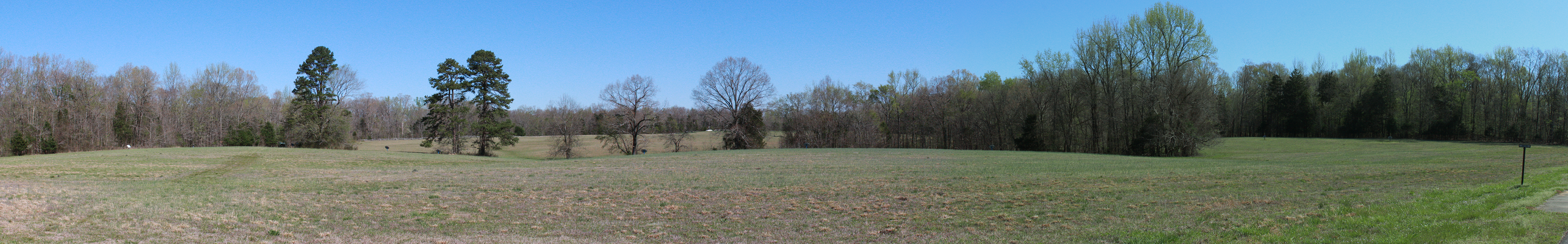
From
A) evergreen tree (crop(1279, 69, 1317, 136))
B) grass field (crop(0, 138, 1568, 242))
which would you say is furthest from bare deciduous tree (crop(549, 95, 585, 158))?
evergreen tree (crop(1279, 69, 1317, 136))

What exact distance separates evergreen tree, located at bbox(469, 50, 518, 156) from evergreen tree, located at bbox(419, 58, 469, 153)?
0.81 meters

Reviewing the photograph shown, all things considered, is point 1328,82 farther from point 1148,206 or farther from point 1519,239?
point 1519,239

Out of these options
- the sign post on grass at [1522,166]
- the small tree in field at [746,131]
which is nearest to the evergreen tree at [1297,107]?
the sign post on grass at [1522,166]

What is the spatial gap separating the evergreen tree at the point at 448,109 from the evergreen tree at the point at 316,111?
28.6 ft

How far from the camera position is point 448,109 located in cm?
4544

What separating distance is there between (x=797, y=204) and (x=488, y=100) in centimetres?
3868

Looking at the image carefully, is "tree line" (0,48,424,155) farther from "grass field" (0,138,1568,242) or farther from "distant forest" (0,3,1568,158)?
"grass field" (0,138,1568,242)

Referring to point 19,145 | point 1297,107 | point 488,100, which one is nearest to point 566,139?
point 488,100

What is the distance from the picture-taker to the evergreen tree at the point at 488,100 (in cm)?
4550

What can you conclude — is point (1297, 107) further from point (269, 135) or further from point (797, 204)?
point (269, 135)

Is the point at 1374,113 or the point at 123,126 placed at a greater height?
the point at 1374,113

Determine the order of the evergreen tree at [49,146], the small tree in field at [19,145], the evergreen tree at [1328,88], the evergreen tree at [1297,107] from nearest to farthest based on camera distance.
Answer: the small tree in field at [19,145] → the evergreen tree at [49,146] → the evergreen tree at [1328,88] → the evergreen tree at [1297,107]

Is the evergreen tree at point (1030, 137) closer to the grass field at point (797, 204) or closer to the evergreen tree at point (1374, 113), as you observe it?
the grass field at point (797, 204)

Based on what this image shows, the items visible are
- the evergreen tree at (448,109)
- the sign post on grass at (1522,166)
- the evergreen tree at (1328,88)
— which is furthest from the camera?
the evergreen tree at (1328,88)
